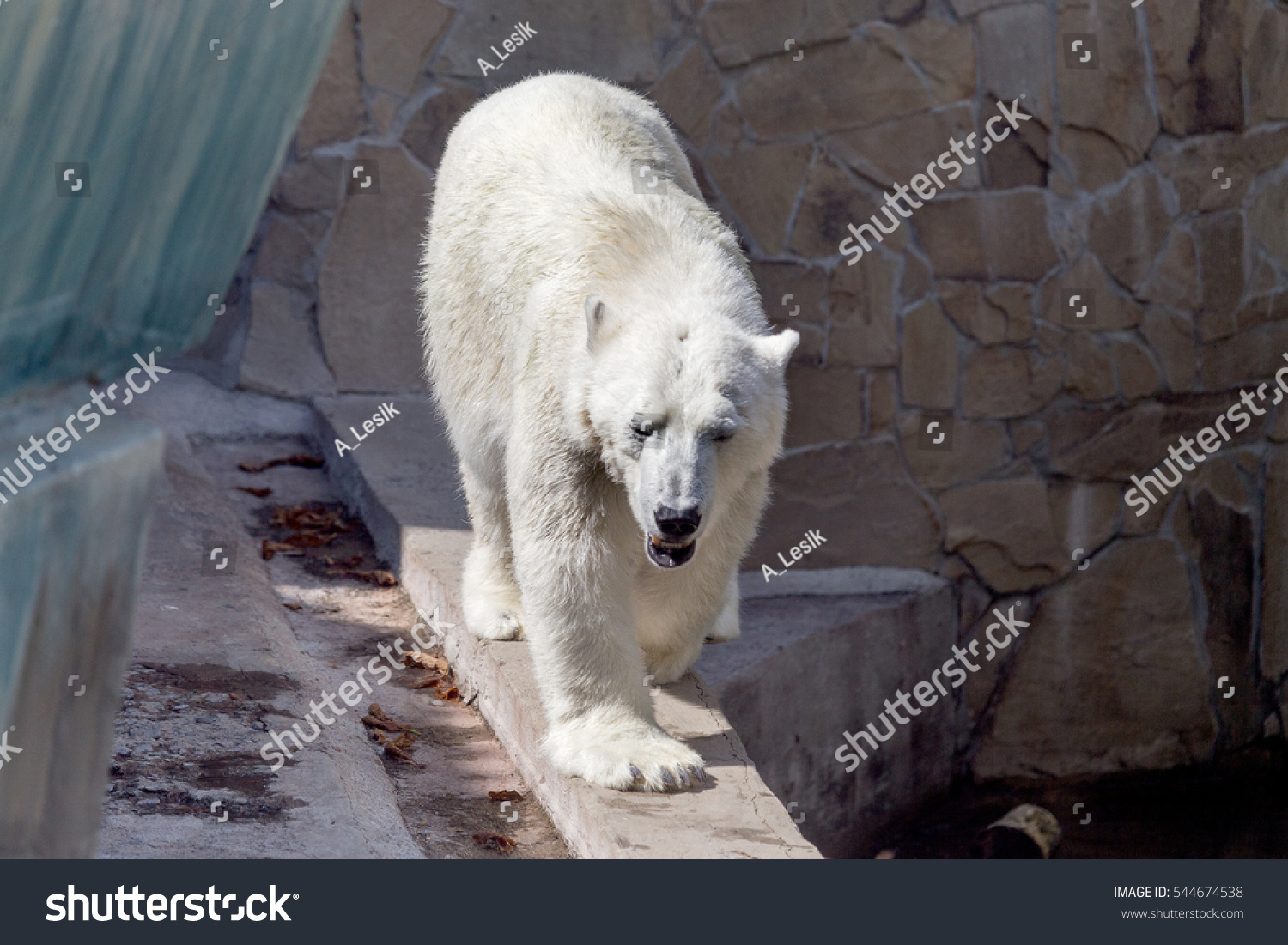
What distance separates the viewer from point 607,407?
2.79 m

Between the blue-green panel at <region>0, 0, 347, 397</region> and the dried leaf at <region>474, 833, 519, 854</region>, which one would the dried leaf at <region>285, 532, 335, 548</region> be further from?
the blue-green panel at <region>0, 0, 347, 397</region>

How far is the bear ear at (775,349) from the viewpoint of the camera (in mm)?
2881

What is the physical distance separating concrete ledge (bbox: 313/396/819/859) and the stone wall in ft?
3.62

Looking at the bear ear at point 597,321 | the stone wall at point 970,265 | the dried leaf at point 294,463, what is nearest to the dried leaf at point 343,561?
the dried leaf at point 294,463

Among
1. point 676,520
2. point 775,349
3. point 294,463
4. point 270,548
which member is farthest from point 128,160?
point 294,463

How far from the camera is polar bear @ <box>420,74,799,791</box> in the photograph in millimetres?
2758

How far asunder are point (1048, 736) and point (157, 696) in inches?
188

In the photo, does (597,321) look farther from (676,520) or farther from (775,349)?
(676,520)

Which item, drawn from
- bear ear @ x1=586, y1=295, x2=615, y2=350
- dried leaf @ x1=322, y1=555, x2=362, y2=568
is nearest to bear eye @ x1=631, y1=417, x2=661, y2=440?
bear ear @ x1=586, y1=295, x2=615, y2=350

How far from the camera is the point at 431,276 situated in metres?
3.88

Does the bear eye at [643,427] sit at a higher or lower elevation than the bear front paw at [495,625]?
higher

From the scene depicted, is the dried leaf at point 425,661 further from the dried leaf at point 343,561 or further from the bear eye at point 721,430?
the bear eye at point 721,430

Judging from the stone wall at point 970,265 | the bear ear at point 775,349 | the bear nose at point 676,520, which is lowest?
the bear nose at point 676,520

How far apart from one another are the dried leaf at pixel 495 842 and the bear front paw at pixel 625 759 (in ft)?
0.64
